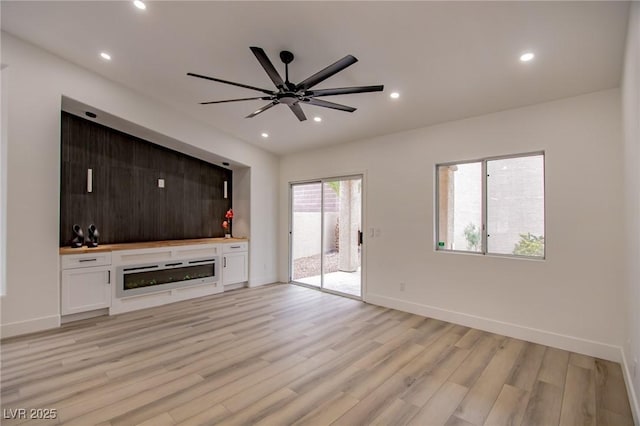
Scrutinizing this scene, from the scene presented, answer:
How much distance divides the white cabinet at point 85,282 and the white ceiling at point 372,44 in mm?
2449

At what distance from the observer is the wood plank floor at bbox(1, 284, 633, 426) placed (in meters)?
2.15

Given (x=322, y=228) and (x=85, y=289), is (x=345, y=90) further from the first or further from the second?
(x=85, y=289)

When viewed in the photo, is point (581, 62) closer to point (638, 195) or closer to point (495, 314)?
point (638, 195)

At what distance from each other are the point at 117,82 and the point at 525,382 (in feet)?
19.0

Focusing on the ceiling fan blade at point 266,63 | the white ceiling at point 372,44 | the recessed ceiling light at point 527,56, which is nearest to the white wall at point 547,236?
the white ceiling at point 372,44

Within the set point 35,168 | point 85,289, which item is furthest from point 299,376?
point 35,168

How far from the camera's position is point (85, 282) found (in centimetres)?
399

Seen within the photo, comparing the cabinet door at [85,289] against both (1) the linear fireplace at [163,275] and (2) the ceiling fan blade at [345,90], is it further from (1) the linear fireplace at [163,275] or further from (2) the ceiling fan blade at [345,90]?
(2) the ceiling fan blade at [345,90]

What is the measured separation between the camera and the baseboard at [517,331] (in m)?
3.04

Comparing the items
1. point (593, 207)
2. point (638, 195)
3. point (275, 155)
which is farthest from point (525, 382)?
point (275, 155)

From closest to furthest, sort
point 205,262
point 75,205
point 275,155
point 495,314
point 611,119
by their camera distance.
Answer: point 611,119 < point 495,314 < point 75,205 < point 205,262 < point 275,155

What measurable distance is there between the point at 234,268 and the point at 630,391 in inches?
210

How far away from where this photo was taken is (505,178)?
3752mm

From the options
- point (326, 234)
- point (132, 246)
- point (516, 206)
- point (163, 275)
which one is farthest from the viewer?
point (326, 234)
